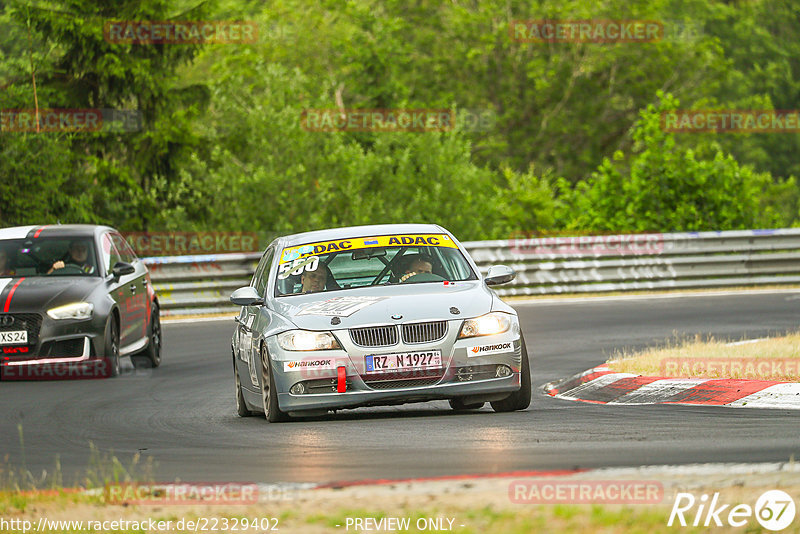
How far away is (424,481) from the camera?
23.3 feet

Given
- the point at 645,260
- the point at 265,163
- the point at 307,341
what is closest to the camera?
the point at 307,341

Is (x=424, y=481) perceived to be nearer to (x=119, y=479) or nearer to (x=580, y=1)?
(x=119, y=479)

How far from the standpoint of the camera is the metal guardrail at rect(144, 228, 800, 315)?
2595cm

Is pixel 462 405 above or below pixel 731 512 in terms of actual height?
below

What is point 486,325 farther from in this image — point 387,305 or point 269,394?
point 269,394

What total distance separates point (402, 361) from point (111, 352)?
6.07m

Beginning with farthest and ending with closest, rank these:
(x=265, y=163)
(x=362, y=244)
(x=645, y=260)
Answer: (x=265, y=163)
(x=645, y=260)
(x=362, y=244)

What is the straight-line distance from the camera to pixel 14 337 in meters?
15.1

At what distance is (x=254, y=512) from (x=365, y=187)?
31.2 metres

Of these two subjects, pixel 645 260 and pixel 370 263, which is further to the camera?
pixel 645 260

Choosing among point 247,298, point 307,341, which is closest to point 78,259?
point 247,298

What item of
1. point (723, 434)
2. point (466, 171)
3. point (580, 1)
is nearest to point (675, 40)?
point (580, 1)

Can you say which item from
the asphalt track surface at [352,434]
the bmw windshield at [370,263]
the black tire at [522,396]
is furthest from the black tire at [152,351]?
the black tire at [522,396]

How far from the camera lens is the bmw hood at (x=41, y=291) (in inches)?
596
